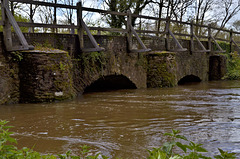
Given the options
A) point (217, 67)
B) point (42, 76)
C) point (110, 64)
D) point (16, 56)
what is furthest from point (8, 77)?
point (217, 67)

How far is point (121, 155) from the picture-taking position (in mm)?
2955

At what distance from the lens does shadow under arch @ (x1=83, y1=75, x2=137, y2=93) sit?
9.76 metres

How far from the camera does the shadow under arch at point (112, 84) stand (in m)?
9.76

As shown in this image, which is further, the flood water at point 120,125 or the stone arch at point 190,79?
the stone arch at point 190,79

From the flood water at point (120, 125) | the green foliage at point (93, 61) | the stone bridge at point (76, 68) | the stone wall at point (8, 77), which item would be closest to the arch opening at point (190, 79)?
the stone bridge at point (76, 68)

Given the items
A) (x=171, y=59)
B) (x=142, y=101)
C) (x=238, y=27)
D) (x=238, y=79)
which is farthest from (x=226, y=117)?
(x=238, y=27)

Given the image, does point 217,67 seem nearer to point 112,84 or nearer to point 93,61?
point 112,84

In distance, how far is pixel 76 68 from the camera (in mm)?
7797

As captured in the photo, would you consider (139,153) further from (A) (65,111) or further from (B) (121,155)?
(A) (65,111)

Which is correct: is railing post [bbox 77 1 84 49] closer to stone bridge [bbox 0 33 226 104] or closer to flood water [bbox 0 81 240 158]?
stone bridge [bbox 0 33 226 104]

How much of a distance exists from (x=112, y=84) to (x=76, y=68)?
2.76 m

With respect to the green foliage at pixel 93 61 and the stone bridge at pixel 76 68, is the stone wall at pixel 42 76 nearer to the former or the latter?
the stone bridge at pixel 76 68

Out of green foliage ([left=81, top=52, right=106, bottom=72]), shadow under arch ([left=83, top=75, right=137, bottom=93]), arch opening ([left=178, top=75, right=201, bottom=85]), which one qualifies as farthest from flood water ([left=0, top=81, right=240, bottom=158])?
arch opening ([left=178, top=75, right=201, bottom=85])

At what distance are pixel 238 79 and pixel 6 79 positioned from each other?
12.9 meters
